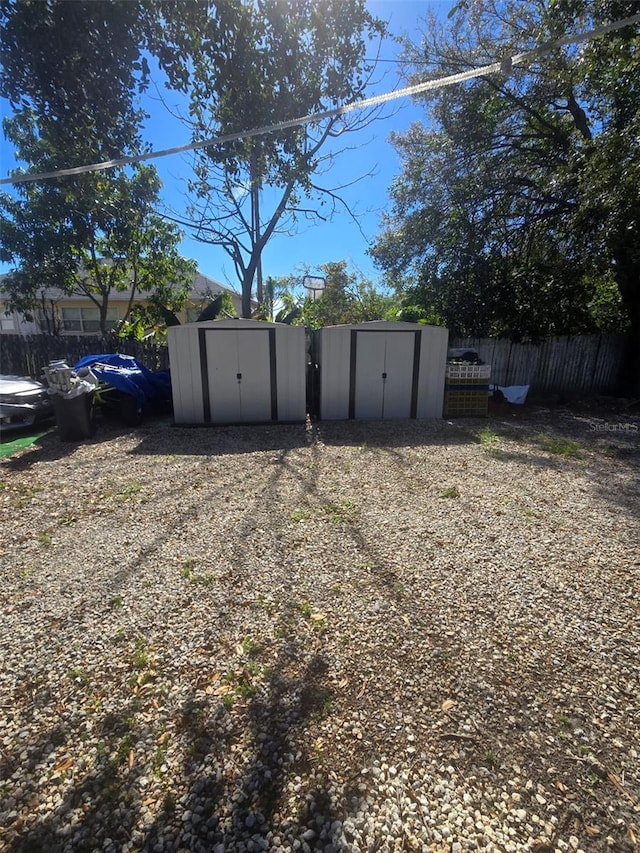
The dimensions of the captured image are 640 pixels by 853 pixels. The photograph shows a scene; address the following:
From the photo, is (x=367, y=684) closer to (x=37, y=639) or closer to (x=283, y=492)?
(x=37, y=639)

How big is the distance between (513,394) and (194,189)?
9.68 m

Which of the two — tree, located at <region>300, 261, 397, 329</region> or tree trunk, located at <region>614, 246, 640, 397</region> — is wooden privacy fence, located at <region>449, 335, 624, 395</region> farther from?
tree, located at <region>300, 261, 397, 329</region>

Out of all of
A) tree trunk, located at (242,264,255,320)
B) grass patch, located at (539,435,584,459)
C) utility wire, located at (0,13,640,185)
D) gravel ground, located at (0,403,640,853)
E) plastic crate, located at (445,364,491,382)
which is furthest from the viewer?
tree trunk, located at (242,264,255,320)

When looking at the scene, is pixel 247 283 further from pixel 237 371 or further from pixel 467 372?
pixel 467 372

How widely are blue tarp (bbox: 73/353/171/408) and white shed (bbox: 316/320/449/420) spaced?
336 centimetres

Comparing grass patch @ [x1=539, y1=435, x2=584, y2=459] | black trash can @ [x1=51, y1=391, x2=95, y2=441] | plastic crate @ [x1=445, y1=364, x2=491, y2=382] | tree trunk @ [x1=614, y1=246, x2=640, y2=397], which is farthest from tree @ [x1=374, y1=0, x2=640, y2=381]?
black trash can @ [x1=51, y1=391, x2=95, y2=441]

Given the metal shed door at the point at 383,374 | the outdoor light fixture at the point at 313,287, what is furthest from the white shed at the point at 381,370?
the outdoor light fixture at the point at 313,287

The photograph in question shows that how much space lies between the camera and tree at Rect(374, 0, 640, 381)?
780 cm

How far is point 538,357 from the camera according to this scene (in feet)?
35.3

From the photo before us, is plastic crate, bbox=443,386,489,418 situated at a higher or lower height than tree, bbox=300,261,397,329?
lower

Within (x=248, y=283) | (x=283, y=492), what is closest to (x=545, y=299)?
(x=248, y=283)

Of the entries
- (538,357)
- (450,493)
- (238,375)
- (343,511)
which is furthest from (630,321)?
(343,511)

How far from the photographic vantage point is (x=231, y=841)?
1.31 meters

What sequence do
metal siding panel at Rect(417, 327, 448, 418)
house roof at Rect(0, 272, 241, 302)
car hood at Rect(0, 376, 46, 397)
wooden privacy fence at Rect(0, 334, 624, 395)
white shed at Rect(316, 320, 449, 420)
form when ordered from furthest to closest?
house roof at Rect(0, 272, 241, 302) < wooden privacy fence at Rect(0, 334, 624, 395) < metal siding panel at Rect(417, 327, 448, 418) < white shed at Rect(316, 320, 449, 420) < car hood at Rect(0, 376, 46, 397)
